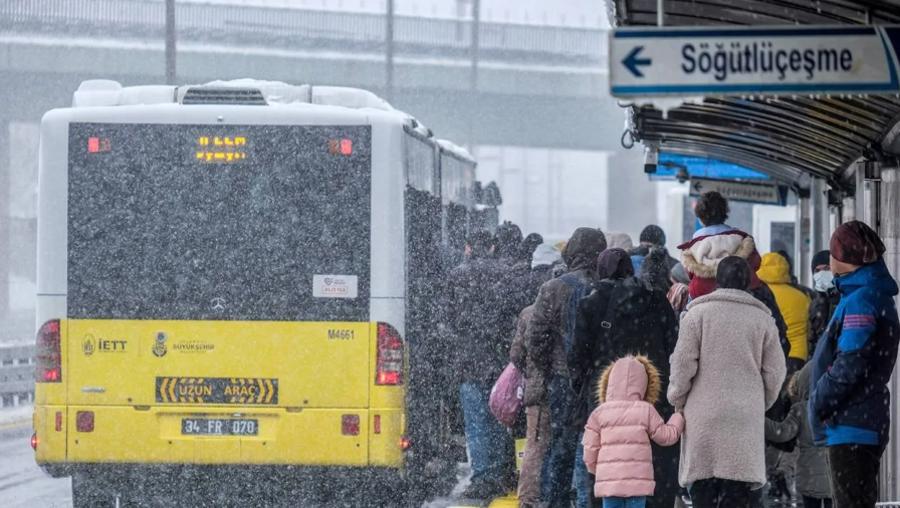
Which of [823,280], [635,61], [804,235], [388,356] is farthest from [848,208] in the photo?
[635,61]

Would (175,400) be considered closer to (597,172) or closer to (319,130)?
(319,130)

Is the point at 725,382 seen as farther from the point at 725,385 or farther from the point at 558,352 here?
the point at 558,352

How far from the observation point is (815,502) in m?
10.2

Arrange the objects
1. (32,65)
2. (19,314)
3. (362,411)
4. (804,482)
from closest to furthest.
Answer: (804,482)
(362,411)
(32,65)
(19,314)

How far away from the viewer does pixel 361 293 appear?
1080 cm

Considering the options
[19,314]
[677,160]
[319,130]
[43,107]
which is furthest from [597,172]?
[319,130]

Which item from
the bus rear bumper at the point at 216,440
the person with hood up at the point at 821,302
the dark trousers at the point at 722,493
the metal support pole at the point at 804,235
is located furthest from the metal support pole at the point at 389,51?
the dark trousers at the point at 722,493

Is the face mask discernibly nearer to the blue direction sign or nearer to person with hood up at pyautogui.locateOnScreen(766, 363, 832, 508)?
person with hood up at pyautogui.locateOnScreen(766, 363, 832, 508)

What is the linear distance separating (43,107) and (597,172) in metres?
108

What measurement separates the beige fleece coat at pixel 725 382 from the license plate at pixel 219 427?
3.91 metres

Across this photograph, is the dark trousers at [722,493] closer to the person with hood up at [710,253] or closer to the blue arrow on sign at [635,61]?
the person with hood up at [710,253]

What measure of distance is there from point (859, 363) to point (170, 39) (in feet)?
66.2

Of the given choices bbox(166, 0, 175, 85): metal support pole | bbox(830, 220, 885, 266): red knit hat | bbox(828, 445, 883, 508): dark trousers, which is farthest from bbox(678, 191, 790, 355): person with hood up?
bbox(166, 0, 175, 85): metal support pole

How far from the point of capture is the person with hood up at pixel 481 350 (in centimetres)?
1209
